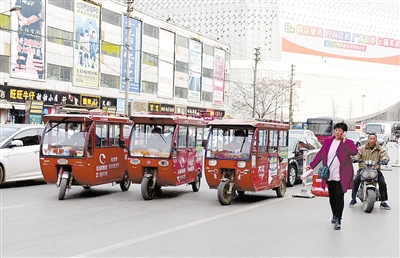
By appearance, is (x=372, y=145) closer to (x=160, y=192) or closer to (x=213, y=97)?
A: (x=160, y=192)

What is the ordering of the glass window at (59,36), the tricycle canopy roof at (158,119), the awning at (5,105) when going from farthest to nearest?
the glass window at (59,36) → the awning at (5,105) → the tricycle canopy roof at (158,119)

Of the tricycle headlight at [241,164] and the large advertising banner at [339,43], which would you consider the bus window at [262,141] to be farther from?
the large advertising banner at [339,43]

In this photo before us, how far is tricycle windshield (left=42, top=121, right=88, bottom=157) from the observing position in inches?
493

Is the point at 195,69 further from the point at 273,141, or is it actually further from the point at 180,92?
the point at 273,141

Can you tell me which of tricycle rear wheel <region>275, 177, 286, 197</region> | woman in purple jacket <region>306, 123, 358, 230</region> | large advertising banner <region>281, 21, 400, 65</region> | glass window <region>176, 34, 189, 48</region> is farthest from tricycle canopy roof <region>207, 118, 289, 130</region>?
large advertising banner <region>281, 21, 400, 65</region>

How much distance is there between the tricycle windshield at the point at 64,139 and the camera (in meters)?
12.5

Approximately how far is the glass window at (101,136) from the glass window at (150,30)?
3928 cm

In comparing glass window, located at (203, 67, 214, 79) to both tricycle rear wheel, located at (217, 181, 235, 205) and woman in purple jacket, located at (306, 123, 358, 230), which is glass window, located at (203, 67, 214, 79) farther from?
woman in purple jacket, located at (306, 123, 358, 230)

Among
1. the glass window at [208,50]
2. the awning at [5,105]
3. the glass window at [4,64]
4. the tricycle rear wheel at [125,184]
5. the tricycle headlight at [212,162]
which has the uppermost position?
the glass window at [208,50]

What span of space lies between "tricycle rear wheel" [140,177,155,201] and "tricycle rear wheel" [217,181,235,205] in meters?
1.90

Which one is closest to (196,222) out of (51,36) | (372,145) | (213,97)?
(372,145)

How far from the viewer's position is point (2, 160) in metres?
14.1

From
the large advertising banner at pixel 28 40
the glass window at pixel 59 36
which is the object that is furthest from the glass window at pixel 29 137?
the glass window at pixel 59 36

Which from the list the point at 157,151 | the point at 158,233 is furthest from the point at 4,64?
the point at 158,233
